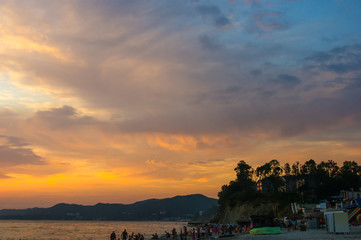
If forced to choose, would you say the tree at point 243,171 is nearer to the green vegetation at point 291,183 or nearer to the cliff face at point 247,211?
the green vegetation at point 291,183

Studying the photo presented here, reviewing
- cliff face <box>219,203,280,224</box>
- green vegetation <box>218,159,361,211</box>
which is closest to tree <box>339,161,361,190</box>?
green vegetation <box>218,159,361,211</box>

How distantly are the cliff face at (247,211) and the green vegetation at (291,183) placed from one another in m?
1.67

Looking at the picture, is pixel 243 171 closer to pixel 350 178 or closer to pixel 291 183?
pixel 291 183

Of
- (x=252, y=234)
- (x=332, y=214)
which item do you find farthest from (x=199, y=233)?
(x=332, y=214)

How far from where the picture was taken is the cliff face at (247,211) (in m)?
93.1

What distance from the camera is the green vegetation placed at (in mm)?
94969

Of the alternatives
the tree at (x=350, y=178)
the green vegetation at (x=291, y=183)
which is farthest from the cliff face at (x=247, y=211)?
the tree at (x=350, y=178)

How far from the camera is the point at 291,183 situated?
367 ft

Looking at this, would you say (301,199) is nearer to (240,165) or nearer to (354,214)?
(240,165)

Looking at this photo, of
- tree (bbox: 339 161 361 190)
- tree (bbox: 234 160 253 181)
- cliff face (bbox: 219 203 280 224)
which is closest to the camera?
cliff face (bbox: 219 203 280 224)

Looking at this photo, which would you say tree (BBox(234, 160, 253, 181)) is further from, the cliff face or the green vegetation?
the cliff face

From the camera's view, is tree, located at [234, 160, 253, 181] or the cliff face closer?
the cliff face

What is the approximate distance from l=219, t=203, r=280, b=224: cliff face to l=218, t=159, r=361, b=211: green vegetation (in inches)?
65.6

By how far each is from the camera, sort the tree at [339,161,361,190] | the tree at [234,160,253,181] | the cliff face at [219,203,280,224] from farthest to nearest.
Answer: the tree at [234,160,253,181] < the tree at [339,161,361,190] < the cliff face at [219,203,280,224]
